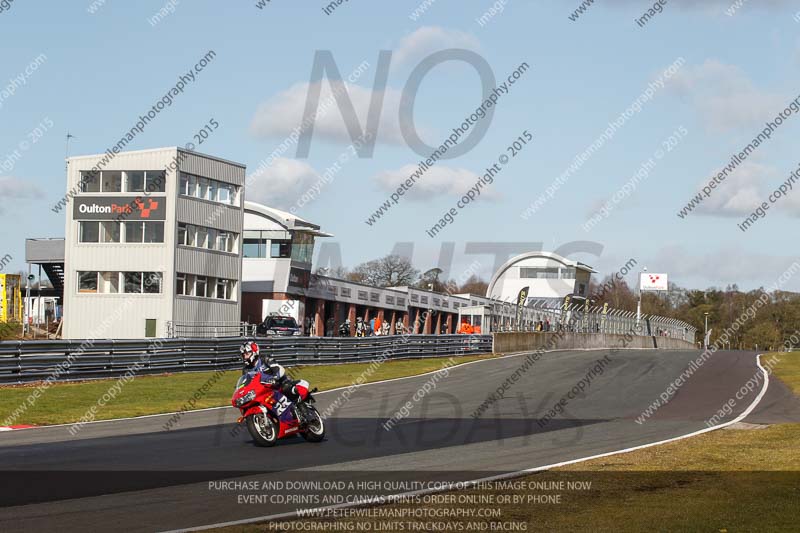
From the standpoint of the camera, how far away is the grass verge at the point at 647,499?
810 centimetres

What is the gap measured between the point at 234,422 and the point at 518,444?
6317 millimetres

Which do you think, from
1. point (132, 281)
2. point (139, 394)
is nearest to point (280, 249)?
point (132, 281)

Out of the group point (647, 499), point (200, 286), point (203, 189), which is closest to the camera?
point (647, 499)

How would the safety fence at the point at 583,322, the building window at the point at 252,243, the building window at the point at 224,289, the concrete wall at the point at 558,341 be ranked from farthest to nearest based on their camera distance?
the building window at the point at 252,243
the building window at the point at 224,289
the safety fence at the point at 583,322
the concrete wall at the point at 558,341

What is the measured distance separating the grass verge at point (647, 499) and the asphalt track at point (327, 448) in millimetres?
924

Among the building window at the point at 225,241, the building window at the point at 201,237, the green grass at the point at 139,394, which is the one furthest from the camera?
the building window at the point at 225,241

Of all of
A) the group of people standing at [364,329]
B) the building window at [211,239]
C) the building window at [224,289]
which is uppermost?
the building window at [211,239]

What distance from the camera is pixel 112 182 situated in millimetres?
48500

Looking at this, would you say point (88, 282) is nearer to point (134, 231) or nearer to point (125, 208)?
point (134, 231)

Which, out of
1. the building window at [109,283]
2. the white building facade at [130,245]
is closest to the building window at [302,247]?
the white building facade at [130,245]

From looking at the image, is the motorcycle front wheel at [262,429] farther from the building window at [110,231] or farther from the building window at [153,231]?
the building window at [110,231]

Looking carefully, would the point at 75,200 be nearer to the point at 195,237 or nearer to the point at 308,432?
the point at 195,237

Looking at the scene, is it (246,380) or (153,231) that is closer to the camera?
(246,380)

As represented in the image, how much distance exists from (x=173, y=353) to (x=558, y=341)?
25359 mm
